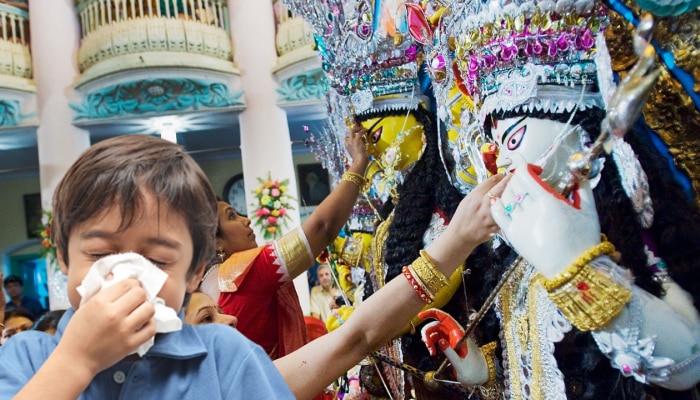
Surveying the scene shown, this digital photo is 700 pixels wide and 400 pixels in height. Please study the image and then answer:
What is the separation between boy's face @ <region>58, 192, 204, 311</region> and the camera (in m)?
0.95

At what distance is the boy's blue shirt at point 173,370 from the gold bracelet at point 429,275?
1.35ft

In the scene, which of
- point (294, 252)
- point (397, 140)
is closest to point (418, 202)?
point (397, 140)

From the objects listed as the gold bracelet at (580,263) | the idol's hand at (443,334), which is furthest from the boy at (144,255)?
the idol's hand at (443,334)

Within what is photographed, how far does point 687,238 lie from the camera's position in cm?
128

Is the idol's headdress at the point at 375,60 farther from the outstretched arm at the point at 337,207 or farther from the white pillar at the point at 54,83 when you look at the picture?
the white pillar at the point at 54,83

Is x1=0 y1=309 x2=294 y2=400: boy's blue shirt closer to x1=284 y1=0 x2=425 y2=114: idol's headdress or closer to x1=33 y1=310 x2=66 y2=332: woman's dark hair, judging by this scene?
x1=284 y1=0 x2=425 y2=114: idol's headdress

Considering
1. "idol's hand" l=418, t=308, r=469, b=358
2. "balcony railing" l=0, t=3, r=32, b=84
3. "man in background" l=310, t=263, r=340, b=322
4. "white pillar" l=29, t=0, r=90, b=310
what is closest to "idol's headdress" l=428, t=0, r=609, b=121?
"idol's hand" l=418, t=308, r=469, b=358

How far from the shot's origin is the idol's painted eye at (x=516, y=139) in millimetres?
1352

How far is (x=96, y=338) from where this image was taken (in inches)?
34.4

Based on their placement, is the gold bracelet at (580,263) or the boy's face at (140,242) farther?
the gold bracelet at (580,263)

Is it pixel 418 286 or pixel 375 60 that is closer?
pixel 418 286

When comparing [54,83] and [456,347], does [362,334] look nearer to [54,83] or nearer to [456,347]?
[456,347]

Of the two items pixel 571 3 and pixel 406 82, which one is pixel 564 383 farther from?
pixel 406 82

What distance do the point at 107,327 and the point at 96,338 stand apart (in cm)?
2
